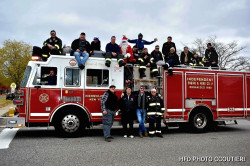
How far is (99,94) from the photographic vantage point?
7.84m

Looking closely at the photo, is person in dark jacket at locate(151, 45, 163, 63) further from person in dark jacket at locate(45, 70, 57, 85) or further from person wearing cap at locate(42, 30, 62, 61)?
person in dark jacket at locate(45, 70, 57, 85)

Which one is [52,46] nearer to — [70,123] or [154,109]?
[70,123]

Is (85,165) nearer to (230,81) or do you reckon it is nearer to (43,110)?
(43,110)

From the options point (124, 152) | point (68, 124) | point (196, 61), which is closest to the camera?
point (124, 152)

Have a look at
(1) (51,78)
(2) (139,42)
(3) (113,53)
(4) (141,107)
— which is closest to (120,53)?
(3) (113,53)

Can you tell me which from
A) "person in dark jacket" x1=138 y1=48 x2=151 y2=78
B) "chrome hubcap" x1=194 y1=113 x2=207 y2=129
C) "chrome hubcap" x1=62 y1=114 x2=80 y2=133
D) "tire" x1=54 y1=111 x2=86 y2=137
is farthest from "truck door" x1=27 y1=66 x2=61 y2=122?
"chrome hubcap" x1=194 y1=113 x2=207 y2=129

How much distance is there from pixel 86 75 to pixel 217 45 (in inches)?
1077

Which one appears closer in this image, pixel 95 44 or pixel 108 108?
pixel 108 108

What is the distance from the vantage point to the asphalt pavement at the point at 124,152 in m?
4.94

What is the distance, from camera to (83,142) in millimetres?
6922

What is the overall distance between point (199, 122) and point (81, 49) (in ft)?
18.0

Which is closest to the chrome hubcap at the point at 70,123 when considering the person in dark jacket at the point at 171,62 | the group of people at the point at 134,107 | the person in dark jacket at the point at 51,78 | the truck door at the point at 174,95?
the group of people at the point at 134,107

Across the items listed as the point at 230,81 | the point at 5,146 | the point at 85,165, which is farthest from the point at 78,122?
the point at 230,81

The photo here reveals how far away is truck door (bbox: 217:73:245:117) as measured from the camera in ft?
30.5
